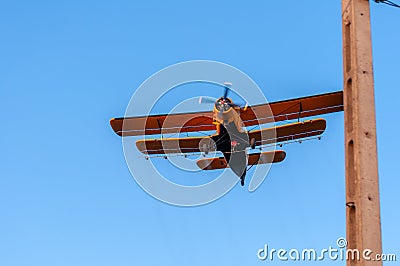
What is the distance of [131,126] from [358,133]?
42.6 ft

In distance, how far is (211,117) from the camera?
20.7 metres

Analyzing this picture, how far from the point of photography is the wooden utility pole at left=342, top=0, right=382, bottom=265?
709cm

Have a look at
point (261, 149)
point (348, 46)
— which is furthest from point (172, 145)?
point (348, 46)

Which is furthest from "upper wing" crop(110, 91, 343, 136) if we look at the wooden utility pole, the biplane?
the wooden utility pole

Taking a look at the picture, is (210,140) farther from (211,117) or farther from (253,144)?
(253,144)

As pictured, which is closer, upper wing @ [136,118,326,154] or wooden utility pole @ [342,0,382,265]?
wooden utility pole @ [342,0,382,265]

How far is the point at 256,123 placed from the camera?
20812 mm

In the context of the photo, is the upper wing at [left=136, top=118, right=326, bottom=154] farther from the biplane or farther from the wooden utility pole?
the wooden utility pole

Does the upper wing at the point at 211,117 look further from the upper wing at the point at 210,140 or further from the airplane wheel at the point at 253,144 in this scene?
the airplane wheel at the point at 253,144

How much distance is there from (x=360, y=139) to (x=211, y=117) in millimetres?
13452

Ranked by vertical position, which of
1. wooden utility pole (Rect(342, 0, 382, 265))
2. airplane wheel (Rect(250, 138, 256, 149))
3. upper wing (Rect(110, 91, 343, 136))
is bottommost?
wooden utility pole (Rect(342, 0, 382, 265))

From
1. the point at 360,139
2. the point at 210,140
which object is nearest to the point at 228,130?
the point at 210,140

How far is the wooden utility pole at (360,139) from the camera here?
7.09 m

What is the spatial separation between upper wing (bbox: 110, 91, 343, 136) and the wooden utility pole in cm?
1021
